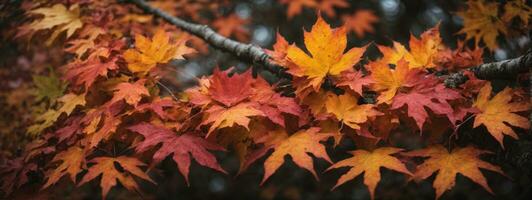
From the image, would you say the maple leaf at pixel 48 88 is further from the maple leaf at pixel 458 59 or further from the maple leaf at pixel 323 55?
the maple leaf at pixel 458 59

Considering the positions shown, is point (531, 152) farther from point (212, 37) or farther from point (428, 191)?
point (428, 191)

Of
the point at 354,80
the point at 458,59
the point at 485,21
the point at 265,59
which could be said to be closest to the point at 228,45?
the point at 265,59

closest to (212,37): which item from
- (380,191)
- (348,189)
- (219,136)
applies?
(219,136)

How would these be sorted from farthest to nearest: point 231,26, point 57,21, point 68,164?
point 231,26
point 57,21
point 68,164

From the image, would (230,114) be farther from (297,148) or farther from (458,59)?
(458,59)

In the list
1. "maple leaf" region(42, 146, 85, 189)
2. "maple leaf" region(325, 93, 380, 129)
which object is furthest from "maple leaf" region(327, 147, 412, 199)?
"maple leaf" region(42, 146, 85, 189)

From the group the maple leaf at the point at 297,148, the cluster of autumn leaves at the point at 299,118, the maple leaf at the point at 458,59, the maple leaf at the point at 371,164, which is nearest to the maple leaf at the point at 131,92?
the cluster of autumn leaves at the point at 299,118
